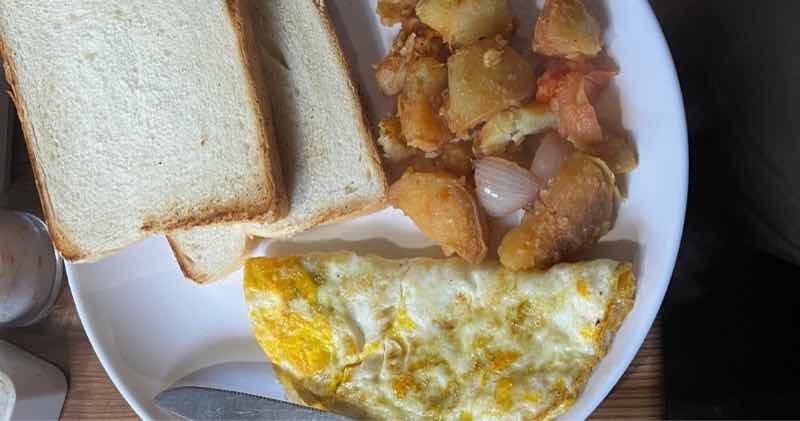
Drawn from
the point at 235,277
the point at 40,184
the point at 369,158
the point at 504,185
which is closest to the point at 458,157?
the point at 504,185

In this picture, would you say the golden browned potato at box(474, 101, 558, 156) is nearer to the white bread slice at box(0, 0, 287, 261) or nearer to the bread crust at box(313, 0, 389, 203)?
the bread crust at box(313, 0, 389, 203)

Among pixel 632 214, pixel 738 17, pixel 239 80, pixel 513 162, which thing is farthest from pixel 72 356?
pixel 738 17

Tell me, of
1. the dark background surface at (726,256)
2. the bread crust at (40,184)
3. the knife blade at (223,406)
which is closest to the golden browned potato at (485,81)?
the dark background surface at (726,256)

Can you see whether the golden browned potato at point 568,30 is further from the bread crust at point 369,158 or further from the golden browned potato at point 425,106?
the bread crust at point 369,158

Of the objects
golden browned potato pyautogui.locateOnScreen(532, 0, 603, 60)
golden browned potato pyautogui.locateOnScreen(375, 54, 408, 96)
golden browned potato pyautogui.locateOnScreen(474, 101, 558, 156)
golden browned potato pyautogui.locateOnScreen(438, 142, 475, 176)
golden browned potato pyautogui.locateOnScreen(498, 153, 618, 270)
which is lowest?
golden browned potato pyautogui.locateOnScreen(498, 153, 618, 270)

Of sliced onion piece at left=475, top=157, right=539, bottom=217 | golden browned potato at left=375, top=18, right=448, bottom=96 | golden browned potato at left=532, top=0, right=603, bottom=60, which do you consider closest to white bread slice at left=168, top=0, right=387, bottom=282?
golden browned potato at left=375, top=18, right=448, bottom=96

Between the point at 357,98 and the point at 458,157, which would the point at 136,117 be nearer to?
the point at 357,98
